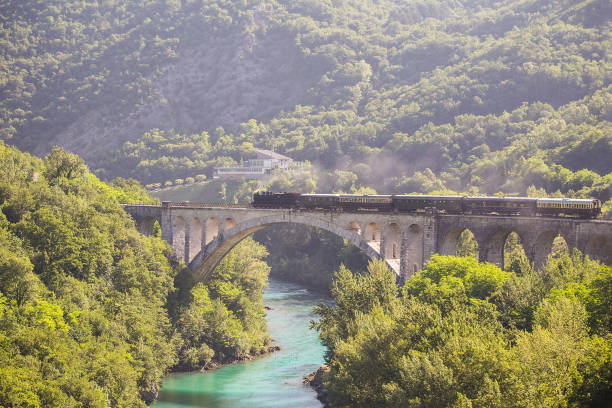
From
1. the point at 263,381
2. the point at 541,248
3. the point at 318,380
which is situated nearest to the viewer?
the point at 541,248

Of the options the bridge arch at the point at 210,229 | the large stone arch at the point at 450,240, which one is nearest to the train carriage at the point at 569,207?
the large stone arch at the point at 450,240

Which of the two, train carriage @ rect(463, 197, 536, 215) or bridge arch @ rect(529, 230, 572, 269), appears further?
train carriage @ rect(463, 197, 536, 215)

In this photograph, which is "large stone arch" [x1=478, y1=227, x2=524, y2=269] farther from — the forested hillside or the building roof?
the building roof

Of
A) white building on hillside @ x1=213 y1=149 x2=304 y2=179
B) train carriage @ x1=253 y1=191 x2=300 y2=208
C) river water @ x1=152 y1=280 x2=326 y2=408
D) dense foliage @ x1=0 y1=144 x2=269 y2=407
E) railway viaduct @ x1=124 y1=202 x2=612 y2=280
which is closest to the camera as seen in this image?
dense foliage @ x1=0 y1=144 x2=269 y2=407

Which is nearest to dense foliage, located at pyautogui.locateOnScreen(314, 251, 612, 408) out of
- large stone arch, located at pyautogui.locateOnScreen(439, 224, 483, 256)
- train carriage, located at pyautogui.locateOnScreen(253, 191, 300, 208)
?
large stone arch, located at pyautogui.locateOnScreen(439, 224, 483, 256)

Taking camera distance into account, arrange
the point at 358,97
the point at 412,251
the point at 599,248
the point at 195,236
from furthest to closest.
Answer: the point at 358,97, the point at 195,236, the point at 412,251, the point at 599,248

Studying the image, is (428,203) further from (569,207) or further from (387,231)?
(569,207)

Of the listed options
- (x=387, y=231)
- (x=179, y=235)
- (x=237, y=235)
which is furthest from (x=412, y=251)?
(x=179, y=235)

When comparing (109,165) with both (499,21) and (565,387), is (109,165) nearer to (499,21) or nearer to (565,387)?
(499,21)

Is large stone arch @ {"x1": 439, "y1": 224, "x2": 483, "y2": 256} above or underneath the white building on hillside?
underneath
